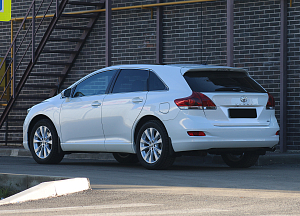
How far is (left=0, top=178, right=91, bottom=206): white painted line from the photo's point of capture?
656 centimetres

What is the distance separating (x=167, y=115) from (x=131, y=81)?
117 cm

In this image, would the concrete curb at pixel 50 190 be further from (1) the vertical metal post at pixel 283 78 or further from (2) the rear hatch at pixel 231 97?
(1) the vertical metal post at pixel 283 78

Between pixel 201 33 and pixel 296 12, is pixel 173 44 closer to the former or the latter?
pixel 201 33

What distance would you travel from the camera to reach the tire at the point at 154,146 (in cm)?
925

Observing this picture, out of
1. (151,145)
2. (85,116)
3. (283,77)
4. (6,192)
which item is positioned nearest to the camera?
(6,192)

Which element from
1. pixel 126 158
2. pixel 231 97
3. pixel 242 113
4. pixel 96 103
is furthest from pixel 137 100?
pixel 126 158

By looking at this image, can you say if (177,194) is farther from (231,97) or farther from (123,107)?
(123,107)

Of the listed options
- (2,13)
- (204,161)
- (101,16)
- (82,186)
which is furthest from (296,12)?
(82,186)

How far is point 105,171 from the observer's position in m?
9.45

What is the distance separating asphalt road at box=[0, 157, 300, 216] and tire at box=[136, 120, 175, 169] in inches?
7.8

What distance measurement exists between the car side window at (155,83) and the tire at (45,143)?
2132mm

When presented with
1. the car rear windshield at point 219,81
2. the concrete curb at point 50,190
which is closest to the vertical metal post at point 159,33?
the car rear windshield at point 219,81

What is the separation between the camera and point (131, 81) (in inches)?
398

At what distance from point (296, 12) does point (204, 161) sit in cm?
394
